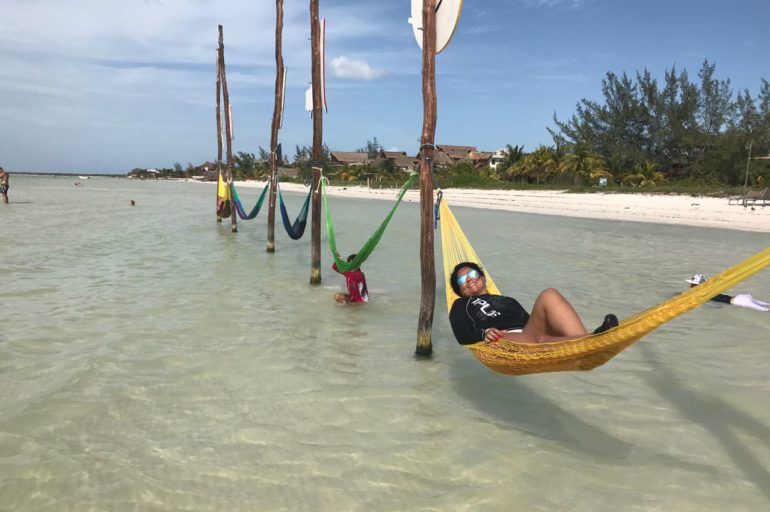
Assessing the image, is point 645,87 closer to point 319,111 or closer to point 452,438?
point 319,111

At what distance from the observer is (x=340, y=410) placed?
119 inches

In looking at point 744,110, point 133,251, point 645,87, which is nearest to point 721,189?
point 744,110

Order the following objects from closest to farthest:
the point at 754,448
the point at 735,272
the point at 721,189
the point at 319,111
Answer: the point at 735,272
the point at 754,448
the point at 319,111
the point at 721,189

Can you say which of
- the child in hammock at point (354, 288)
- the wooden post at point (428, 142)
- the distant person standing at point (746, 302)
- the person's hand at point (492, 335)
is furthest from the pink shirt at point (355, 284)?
the distant person standing at point (746, 302)

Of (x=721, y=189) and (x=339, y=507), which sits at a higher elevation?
(x=721, y=189)

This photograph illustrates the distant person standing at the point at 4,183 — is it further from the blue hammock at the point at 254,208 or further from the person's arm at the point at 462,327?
the person's arm at the point at 462,327

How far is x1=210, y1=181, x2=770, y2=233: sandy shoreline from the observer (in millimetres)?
14008

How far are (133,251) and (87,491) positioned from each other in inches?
301

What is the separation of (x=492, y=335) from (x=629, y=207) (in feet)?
56.2

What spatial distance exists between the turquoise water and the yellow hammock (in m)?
0.49

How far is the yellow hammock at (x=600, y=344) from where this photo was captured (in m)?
1.88

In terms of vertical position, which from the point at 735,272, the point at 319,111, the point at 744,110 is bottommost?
the point at 735,272

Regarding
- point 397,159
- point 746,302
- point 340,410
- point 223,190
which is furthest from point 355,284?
point 397,159

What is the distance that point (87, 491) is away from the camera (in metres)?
2.22
